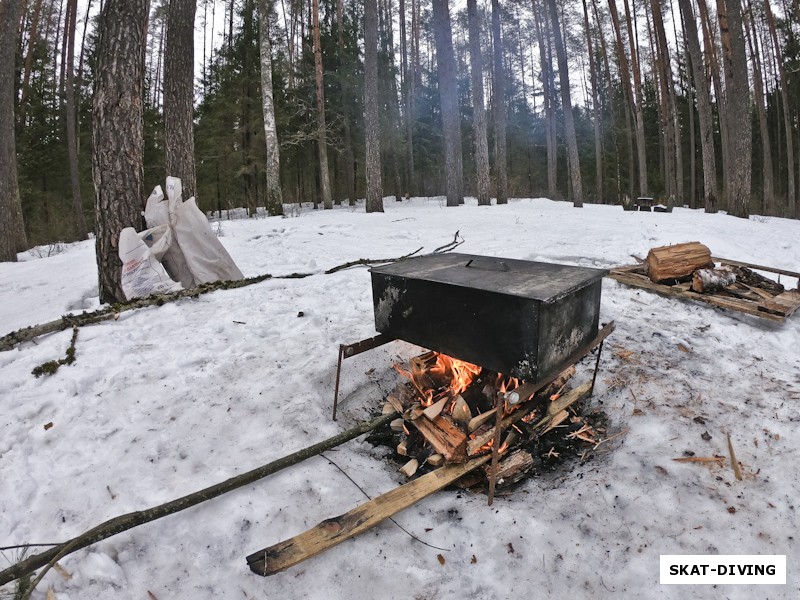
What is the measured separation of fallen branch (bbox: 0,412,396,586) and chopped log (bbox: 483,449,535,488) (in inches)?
38.5

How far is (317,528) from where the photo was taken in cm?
196

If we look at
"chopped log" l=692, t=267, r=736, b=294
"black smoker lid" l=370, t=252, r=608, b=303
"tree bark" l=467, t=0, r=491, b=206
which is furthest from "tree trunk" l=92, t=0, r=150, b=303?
"tree bark" l=467, t=0, r=491, b=206

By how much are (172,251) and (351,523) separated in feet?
14.0

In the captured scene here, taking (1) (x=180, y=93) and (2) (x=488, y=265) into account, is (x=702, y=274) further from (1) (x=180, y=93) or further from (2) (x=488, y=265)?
(1) (x=180, y=93)

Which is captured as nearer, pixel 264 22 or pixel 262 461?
pixel 262 461

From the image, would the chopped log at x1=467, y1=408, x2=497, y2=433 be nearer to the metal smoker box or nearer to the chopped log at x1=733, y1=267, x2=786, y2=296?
the metal smoker box

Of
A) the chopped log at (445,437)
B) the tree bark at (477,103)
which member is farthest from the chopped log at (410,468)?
the tree bark at (477,103)

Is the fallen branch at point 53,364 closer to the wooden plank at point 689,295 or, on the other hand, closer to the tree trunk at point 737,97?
the wooden plank at point 689,295

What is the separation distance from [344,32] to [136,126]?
1883 cm

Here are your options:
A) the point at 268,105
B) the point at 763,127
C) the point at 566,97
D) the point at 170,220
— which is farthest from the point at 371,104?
the point at 763,127

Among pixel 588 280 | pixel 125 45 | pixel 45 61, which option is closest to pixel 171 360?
pixel 588 280

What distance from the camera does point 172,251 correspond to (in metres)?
4.97

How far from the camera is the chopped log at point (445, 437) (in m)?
2.42

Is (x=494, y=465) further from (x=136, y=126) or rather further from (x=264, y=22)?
(x=264, y=22)
